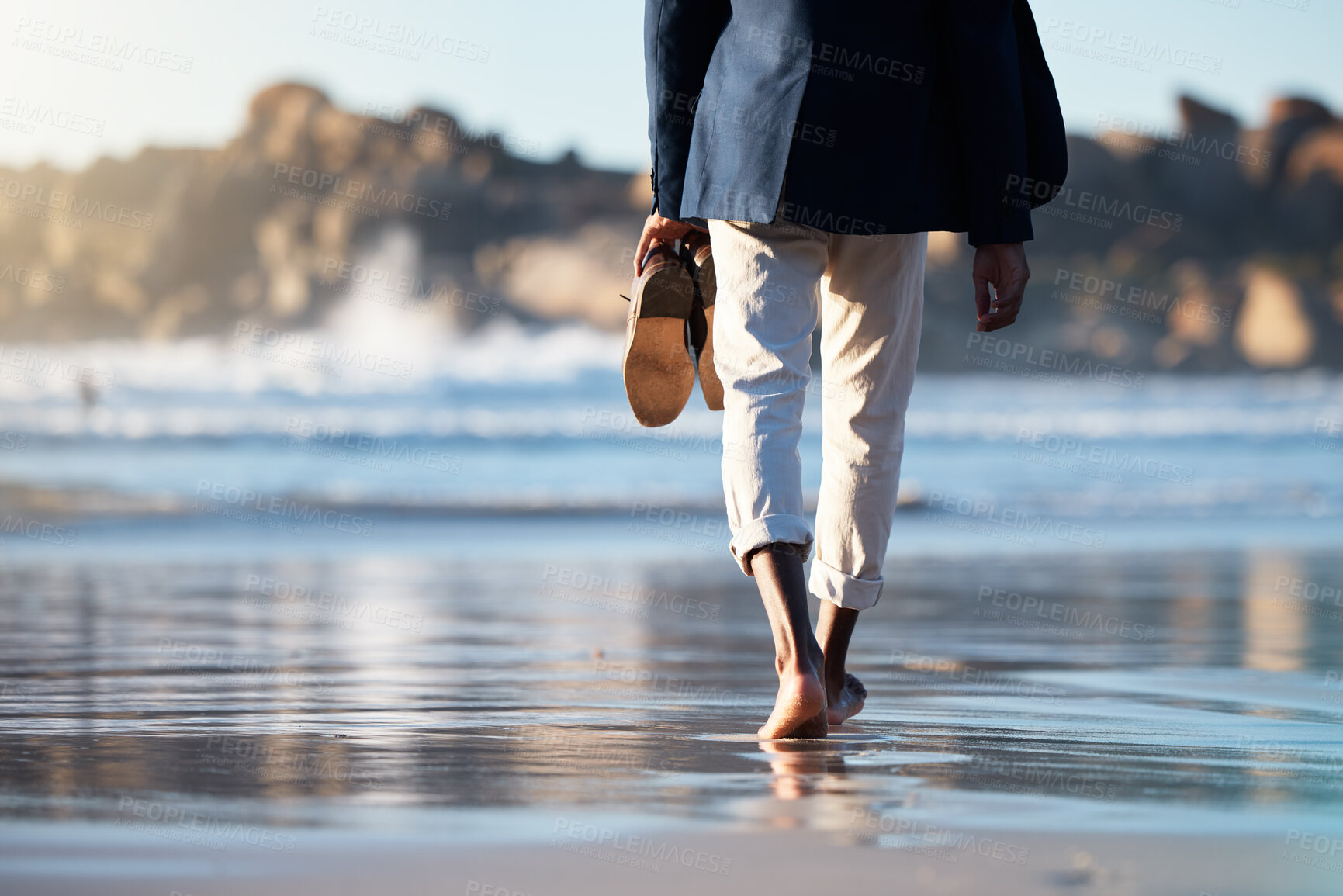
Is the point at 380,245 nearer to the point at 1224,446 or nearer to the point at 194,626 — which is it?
the point at 1224,446

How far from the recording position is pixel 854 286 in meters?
1.86

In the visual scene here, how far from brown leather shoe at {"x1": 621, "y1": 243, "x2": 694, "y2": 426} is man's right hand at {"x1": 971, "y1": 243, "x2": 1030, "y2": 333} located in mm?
462

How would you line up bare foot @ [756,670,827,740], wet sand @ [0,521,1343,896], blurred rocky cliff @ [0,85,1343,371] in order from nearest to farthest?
wet sand @ [0,521,1343,896], bare foot @ [756,670,827,740], blurred rocky cliff @ [0,85,1343,371]

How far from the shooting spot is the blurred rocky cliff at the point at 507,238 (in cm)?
2708

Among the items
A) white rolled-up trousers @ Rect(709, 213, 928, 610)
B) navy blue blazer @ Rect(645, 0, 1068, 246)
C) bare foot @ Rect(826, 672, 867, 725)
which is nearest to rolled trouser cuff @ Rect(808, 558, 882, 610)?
white rolled-up trousers @ Rect(709, 213, 928, 610)

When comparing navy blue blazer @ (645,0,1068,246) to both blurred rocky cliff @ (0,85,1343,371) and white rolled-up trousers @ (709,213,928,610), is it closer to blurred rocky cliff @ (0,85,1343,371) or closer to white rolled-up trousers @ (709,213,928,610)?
white rolled-up trousers @ (709,213,928,610)

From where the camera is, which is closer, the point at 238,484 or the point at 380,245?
the point at 238,484

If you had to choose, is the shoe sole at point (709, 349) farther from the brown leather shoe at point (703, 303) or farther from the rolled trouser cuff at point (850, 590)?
the rolled trouser cuff at point (850, 590)

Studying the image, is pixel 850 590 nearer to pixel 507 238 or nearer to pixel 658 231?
pixel 658 231

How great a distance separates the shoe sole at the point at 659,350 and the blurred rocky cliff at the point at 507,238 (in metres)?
22.4

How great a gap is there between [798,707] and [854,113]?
0.78 meters

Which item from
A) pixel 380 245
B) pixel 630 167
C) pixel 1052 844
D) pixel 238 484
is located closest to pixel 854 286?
pixel 1052 844

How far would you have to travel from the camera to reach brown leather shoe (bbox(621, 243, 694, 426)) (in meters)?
2.02

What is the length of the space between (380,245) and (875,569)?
32.2 m
